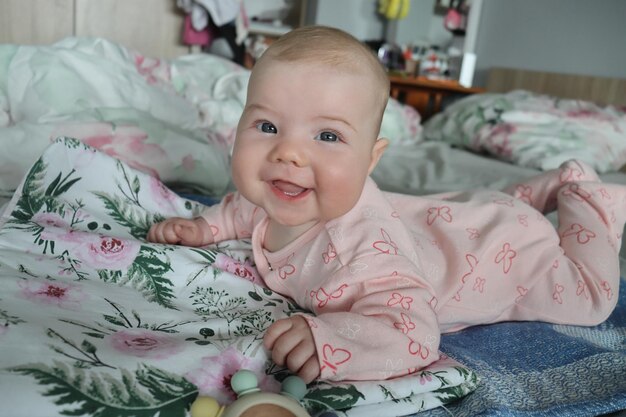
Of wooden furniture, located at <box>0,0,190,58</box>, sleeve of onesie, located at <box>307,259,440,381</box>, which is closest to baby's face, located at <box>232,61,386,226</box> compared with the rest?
sleeve of onesie, located at <box>307,259,440,381</box>

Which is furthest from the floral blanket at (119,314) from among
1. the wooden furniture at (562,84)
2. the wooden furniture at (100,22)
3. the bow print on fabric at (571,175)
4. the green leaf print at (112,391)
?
the wooden furniture at (562,84)

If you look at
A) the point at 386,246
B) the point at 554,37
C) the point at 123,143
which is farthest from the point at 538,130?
the point at 386,246

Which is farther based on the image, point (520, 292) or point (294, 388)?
point (520, 292)

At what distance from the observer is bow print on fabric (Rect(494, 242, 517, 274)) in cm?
94

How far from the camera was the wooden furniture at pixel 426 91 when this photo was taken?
303 centimetres

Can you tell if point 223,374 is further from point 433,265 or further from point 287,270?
point 433,265

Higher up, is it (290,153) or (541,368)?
(290,153)

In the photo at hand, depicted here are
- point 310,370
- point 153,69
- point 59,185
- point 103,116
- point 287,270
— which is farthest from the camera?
point 153,69

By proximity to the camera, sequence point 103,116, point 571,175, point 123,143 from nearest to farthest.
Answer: point 571,175 → point 123,143 → point 103,116

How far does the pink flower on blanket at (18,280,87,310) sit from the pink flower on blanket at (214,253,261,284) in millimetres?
214

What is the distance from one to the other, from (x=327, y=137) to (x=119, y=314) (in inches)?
13.0

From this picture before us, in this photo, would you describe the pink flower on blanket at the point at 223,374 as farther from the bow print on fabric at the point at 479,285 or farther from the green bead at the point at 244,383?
the bow print on fabric at the point at 479,285

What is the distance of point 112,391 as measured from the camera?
471 mm

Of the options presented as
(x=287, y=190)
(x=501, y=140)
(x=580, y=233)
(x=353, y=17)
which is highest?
(x=353, y=17)
